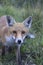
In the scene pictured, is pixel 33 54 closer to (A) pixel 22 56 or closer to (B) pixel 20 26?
(A) pixel 22 56

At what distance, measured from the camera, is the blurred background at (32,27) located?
5930mm

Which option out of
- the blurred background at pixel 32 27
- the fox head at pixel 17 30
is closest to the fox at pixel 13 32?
the fox head at pixel 17 30

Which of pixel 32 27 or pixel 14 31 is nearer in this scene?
pixel 14 31

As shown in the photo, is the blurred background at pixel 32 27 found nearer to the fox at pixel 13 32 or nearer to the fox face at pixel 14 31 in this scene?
the fox at pixel 13 32

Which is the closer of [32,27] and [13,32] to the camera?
[13,32]

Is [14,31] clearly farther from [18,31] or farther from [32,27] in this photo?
[32,27]

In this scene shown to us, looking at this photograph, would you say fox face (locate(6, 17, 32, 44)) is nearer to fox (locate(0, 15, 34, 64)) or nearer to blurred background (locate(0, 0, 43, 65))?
fox (locate(0, 15, 34, 64))

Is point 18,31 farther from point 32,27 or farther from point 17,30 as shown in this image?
point 32,27

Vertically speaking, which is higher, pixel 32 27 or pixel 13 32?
pixel 13 32

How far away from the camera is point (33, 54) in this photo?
20.0ft

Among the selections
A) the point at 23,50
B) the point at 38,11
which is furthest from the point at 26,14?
the point at 23,50

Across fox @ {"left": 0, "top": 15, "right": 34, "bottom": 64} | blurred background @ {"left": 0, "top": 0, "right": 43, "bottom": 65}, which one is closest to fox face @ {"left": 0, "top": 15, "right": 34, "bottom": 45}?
fox @ {"left": 0, "top": 15, "right": 34, "bottom": 64}

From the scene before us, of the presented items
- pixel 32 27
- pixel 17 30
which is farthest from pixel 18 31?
pixel 32 27

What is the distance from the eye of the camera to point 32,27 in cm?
752
